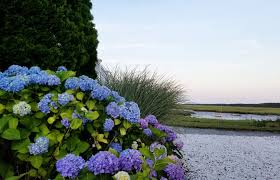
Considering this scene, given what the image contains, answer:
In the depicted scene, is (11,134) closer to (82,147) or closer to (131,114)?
(82,147)

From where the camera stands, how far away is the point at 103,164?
9.12 ft

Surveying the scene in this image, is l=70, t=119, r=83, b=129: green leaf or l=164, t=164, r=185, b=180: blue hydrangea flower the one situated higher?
l=70, t=119, r=83, b=129: green leaf

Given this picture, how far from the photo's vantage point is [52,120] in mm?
3746

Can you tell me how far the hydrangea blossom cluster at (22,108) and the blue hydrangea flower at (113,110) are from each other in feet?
2.20

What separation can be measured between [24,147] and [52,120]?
311 millimetres

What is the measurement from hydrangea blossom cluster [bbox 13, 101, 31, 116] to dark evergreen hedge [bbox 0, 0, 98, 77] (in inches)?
180

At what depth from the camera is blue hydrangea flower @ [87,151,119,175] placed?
279 cm

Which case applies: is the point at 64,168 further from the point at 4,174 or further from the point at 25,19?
the point at 25,19

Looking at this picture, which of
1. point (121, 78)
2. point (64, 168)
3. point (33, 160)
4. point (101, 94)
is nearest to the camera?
point (64, 168)

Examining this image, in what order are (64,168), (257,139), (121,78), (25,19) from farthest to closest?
1. (257,139)
2. (121,78)
3. (25,19)
4. (64,168)

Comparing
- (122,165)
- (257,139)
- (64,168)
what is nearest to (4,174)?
(64,168)

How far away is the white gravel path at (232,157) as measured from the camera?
8.88 metres

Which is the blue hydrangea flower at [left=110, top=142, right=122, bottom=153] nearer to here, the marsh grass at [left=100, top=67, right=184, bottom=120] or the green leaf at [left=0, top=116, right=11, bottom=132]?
the green leaf at [left=0, top=116, right=11, bottom=132]

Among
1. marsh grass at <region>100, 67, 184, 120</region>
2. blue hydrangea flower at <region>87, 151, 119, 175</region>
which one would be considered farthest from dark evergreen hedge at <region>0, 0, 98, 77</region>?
blue hydrangea flower at <region>87, 151, 119, 175</region>
